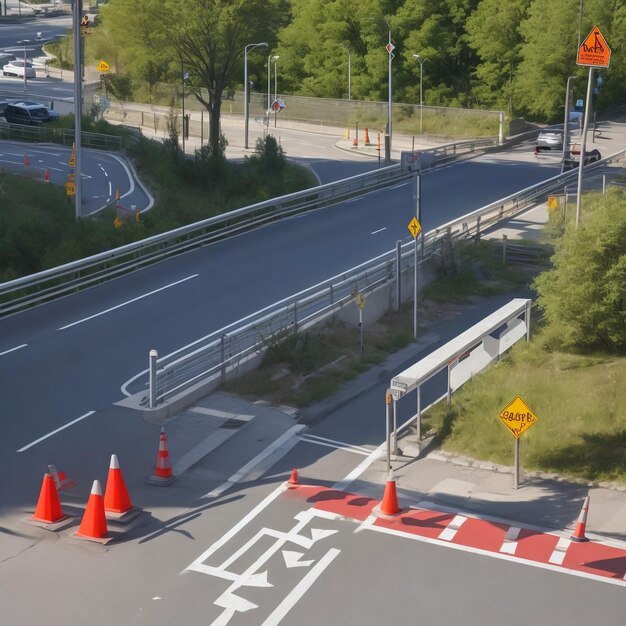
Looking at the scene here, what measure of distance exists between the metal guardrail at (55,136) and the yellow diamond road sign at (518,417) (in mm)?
36789

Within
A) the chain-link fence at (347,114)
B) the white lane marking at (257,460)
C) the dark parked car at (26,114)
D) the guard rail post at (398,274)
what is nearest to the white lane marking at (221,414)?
the white lane marking at (257,460)

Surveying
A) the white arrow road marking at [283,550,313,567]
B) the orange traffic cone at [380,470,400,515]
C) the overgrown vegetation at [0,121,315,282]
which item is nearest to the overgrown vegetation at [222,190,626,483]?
the orange traffic cone at [380,470,400,515]

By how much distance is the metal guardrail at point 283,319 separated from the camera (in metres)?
18.3

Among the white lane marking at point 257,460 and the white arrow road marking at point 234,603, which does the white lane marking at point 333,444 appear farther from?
the white arrow road marking at point 234,603

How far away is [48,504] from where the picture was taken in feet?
42.9

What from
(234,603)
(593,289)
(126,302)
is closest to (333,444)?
(234,603)

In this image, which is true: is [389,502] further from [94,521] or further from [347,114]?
[347,114]

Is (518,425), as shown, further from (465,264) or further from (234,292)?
(465,264)

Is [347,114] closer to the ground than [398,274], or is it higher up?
higher up

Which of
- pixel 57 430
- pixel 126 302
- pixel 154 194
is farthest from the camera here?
pixel 154 194

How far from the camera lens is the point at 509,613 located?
443 inches

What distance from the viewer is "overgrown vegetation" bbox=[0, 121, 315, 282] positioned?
2919 cm

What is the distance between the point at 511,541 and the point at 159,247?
56.3 feet

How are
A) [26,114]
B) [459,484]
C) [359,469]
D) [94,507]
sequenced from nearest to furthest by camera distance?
[94,507] < [459,484] < [359,469] < [26,114]
